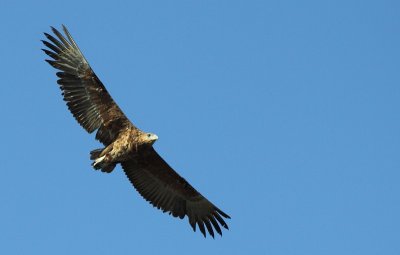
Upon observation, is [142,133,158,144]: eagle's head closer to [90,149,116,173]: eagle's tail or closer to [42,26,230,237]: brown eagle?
[42,26,230,237]: brown eagle

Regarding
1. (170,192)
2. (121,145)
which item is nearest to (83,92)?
(121,145)

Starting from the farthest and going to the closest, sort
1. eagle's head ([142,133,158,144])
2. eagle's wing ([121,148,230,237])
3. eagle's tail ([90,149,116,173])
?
1. eagle's wing ([121,148,230,237])
2. eagle's tail ([90,149,116,173])
3. eagle's head ([142,133,158,144])

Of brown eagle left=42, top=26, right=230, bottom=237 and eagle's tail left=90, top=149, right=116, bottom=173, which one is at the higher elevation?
brown eagle left=42, top=26, right=230, bottom=237

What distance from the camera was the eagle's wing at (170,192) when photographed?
2066 cm

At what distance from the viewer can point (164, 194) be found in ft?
69.9

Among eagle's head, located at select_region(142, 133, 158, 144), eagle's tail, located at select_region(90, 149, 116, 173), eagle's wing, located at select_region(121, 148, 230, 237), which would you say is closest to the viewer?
eagle's head, located at select_region(142, 133, 158, 144)

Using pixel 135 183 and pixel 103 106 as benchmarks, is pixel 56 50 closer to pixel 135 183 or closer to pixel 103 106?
pixel 103 106

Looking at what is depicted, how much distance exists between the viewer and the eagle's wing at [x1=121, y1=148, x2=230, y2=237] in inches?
813

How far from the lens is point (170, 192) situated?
21281 mm

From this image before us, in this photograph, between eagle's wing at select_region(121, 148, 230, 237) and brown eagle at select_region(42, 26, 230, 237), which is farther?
eagle's wing at select_region(121, 148, 230, 237)

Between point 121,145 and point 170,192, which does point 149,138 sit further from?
point 170,192

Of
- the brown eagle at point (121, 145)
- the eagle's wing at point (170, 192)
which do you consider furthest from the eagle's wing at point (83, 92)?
the eagle's wing at point (170, 192)

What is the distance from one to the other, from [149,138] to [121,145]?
748mm

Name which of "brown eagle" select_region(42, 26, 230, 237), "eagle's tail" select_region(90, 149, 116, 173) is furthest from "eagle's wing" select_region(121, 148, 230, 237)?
"eagle's tail" select_region(90, 149, 116, 173)
